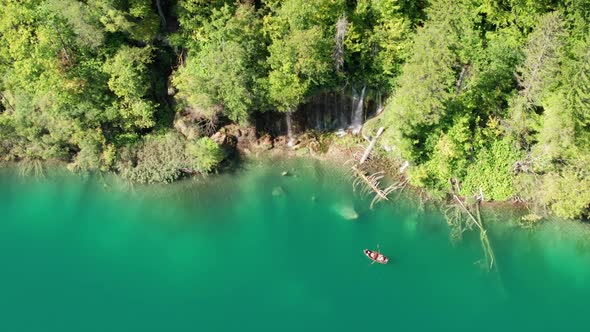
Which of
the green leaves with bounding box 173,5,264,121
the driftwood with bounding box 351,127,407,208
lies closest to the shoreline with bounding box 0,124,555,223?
the driftwood with bounding box 351,127,407,208

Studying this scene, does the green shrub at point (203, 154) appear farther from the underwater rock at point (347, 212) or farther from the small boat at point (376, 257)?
the small boat at point (376, 257)

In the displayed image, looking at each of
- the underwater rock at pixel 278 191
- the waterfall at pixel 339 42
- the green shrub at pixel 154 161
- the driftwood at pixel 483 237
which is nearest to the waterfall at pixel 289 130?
the underwater rock at pixel 278 191

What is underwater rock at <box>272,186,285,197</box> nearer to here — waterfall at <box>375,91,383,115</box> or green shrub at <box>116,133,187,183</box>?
green shrub at <box>116,133,187,183</box>

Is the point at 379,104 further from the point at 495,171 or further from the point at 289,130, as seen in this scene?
the point at 495,171

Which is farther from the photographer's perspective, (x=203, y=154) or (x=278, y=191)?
(x=278, y=191)

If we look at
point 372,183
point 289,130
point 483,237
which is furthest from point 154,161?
point 483,237

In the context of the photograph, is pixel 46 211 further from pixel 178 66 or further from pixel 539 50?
pixel 539 50
